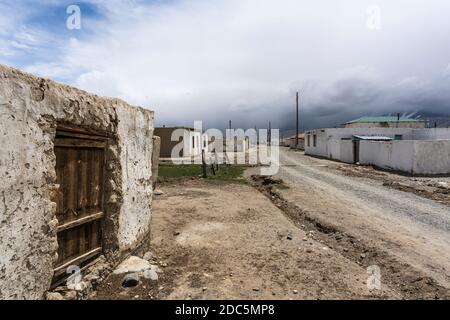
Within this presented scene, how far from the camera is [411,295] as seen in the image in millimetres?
4758

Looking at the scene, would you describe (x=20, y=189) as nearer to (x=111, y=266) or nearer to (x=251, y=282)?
(x=111, y=266)

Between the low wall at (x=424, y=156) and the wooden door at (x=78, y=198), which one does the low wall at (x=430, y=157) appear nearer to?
the low wall at (x=424, y=156)

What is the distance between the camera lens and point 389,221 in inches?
344

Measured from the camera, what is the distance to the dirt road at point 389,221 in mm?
5719

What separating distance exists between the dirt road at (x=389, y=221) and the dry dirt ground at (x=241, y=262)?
74 cm

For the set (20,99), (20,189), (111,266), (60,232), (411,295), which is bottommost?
(411,295)

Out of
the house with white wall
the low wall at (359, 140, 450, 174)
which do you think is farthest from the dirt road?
the house with white wall

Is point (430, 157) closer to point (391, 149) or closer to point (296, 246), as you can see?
point (391, 149)

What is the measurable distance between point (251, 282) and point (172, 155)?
28460 millimetres

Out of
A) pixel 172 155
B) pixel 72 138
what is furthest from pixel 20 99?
pixel 172 155

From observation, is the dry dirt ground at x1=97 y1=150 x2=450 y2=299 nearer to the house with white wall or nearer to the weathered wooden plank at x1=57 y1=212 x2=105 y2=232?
the weathered wooden plank at x1=57 y1=212 x2=105 y2=232

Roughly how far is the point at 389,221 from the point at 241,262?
4.98 m

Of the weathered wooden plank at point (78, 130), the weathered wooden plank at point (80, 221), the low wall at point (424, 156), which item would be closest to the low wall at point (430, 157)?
the low wall at point (424, 156)
